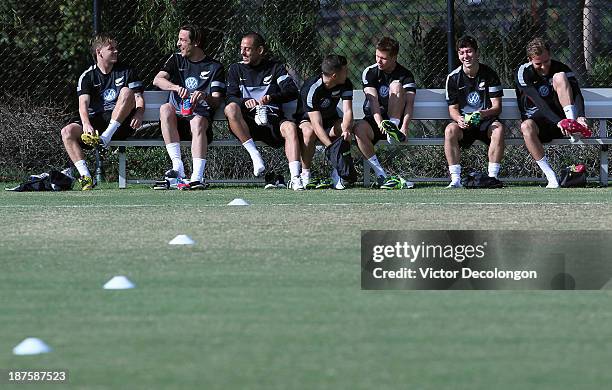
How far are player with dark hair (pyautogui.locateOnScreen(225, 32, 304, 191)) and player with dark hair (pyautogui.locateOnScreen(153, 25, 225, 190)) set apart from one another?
0.19m

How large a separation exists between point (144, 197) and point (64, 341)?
22.7 ft

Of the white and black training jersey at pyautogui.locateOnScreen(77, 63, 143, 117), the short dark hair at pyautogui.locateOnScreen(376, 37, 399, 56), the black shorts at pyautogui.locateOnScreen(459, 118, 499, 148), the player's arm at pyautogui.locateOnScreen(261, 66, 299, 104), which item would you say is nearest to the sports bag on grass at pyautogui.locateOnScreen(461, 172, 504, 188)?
the black shorts at pyautogui.locateOnScreen(459, 118, 499, 148)

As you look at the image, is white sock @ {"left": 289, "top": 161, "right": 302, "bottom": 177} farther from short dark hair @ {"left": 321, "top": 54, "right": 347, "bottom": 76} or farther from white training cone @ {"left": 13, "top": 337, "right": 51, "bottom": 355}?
white training cone @ {"left": 13, "top": 337, "right": 51, "bottom": 355}

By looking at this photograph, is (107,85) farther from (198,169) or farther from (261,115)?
(261,115)

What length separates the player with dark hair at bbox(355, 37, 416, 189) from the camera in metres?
12.7

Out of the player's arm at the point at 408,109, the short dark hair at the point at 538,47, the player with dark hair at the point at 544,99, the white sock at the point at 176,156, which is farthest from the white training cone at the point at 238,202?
the short dark hair at the point at 538,47

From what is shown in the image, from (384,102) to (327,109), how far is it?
23.8 inches

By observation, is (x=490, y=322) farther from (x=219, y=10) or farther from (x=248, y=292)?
(x=219, y=10)

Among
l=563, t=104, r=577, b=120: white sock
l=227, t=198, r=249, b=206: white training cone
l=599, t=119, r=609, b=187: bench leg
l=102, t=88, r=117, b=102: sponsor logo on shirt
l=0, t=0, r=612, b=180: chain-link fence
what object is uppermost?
l=0, t=0, r=612, b=180: chain-link fence

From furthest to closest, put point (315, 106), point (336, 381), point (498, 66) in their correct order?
point (498, 66) → point (315, 106) → point (336, 381)

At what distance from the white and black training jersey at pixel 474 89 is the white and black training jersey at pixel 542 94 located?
0.25 metres

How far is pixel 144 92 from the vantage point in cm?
1338

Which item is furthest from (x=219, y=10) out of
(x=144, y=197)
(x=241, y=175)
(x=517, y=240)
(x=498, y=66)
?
(x=517, y=240)

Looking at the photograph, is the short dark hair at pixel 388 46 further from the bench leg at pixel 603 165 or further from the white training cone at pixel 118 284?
the white training cone at pixel 118 284
